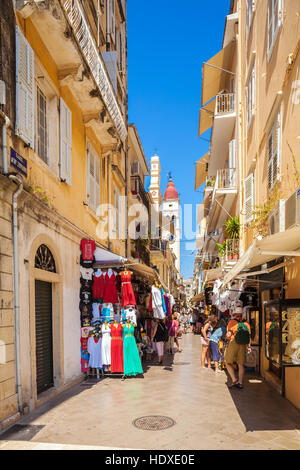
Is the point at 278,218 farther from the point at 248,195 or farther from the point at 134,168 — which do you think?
A: the point at 134,168

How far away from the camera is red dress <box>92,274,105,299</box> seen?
10609 millimetres

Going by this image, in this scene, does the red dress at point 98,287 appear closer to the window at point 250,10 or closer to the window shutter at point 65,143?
the window shutter at point 65,143

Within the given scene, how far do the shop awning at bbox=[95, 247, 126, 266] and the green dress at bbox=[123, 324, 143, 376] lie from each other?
1754 millimetres

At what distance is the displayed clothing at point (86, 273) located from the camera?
10.6 m

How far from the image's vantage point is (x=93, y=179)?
12656 mm

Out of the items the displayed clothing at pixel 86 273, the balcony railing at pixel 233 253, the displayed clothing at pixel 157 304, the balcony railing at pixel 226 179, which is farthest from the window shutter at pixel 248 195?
the displayed clothing at pixel 86 273

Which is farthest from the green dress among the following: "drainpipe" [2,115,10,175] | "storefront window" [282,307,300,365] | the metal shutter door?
"drainpipe" [2,115,10,175]

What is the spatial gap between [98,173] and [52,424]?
873cm

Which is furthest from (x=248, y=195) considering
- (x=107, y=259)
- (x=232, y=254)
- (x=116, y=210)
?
(x=116, y=210)

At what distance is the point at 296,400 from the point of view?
7324mm

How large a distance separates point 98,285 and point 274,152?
18.4 feet

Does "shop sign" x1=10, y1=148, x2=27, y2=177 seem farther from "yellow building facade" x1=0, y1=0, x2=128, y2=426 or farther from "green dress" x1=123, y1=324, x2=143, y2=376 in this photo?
"green dress" x1=123, y1=324, x2=143, y2=376

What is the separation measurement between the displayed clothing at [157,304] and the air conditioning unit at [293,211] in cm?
630

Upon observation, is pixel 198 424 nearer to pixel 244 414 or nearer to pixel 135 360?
pixel 244 414
